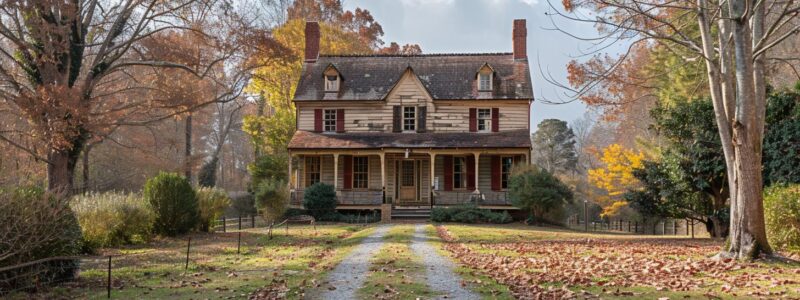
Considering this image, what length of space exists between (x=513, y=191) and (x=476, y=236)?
7.82 m

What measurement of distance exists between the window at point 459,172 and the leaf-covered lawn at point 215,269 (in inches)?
510

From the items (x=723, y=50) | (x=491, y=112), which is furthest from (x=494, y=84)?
(x=723, y=50)

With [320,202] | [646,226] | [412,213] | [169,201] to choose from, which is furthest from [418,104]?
[646,226]

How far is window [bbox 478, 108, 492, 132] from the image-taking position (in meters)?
32.5

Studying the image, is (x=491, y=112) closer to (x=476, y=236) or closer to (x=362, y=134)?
(x=362, y=134)

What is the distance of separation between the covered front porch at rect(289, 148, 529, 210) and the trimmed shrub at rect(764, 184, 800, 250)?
16232 millimetres

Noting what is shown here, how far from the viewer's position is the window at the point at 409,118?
32781mm

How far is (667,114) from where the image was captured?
70.0ft

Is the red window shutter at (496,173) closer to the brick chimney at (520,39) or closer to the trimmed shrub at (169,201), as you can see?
the brick chimney at (520,39)

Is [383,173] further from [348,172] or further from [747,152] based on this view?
[747,152]

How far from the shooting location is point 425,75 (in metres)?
34.2

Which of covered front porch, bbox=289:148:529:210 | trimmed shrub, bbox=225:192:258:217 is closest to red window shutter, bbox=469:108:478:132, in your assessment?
covered front porch, bbox=289:148:529:210

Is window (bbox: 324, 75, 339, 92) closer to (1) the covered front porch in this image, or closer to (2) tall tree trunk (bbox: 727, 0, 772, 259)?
(1) the covered front porch

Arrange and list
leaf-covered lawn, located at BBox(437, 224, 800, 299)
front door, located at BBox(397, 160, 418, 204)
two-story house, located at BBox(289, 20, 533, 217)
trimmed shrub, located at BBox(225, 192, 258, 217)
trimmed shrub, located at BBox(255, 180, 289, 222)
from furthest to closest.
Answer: trimmed shrub, located at BBox(225, 192, 258, 217) < front door, located at BBox(397, 160, 418, 204) < two-story house, located at BBox(289, 20, 533, 217) < trimmed shrub, located at BBox(255, 180, 289, 222) < leaf-covered lawn, located at BBox(437, 224, 800, 299)
